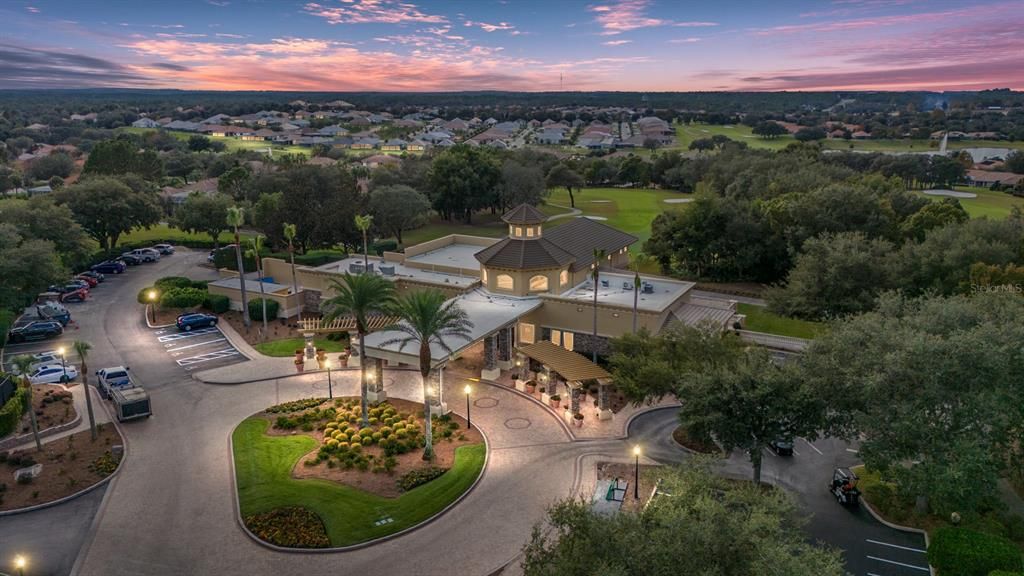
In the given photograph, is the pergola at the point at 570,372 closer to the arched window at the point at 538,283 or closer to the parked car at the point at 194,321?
the arched window at the point at 538,283

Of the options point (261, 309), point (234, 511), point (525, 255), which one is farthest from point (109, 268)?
point (234, 511)

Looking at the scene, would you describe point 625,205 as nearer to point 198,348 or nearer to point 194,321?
point 194,321

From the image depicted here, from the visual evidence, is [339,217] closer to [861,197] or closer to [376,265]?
[376,265]

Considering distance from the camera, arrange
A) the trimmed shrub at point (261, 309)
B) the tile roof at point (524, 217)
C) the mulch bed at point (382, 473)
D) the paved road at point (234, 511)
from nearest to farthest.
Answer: the paved road at point (234, 511) → the mulch bed at point (382, 473) → the tile roof at point (524, 217) → the trimmed shrub at point (261, 309)

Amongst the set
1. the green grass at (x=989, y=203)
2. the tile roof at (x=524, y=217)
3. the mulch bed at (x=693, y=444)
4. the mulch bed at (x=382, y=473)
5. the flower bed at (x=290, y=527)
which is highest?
the tile roof at (x=524, y=217)

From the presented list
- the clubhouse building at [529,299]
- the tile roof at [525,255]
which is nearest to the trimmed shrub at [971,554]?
the clubhouse building at [529,299]

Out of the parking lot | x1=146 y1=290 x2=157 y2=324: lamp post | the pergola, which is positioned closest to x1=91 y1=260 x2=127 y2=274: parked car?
x1=146 y1=290 x2=157 y2=324: lamp post
